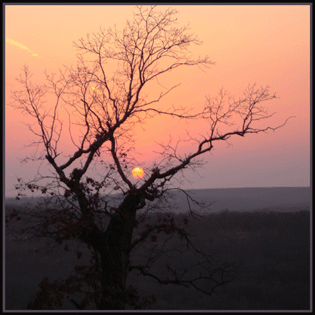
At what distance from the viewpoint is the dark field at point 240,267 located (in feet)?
76.1

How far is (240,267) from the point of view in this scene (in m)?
20.5

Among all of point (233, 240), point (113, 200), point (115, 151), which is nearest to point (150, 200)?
point (113, 200)

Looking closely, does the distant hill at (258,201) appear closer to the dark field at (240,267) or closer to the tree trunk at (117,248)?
the dark field at (240,267)

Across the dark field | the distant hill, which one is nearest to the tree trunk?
the dark field

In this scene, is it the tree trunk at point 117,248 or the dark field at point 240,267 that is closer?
the tree trunk at point 117,248

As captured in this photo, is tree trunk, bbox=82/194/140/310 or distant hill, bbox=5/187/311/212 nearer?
tree trunk, bbox=82/194/140/310

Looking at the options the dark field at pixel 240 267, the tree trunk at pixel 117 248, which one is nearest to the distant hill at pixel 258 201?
the dark field at pixel 240 267

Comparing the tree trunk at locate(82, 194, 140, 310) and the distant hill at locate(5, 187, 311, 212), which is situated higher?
the tree trunk at locate(82, 194, 140, 310)

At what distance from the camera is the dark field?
23.2 metres

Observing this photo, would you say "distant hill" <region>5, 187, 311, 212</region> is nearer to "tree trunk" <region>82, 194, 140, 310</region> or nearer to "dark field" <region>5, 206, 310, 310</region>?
"dark field" <region>5, 206, 310, 310</region>

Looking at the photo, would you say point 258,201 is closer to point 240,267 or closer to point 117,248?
point 240,267

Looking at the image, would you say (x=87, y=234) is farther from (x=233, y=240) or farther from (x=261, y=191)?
(x=261, y=191)

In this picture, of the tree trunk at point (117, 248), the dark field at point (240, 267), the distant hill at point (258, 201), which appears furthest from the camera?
the distant hill at point (258, 201)

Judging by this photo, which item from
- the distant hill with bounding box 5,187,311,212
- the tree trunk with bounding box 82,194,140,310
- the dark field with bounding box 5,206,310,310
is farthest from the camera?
the distant hill with bounding box 5,187,311,212
